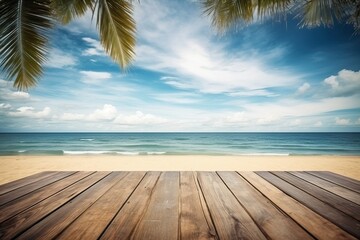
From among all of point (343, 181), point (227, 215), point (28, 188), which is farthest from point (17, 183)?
point (343, 181)

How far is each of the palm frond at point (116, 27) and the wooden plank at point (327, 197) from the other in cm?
295

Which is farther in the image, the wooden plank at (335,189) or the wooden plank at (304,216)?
the wooden plank at (335,189)

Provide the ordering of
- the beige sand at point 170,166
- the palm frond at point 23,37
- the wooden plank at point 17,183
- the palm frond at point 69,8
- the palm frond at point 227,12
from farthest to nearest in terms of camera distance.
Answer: the beige sand at point 170,166 → the palm frond at point 227,12 → the palm frond at point 69,8 → the palm frond at point 23,37 → the wooden plank at point 17,183

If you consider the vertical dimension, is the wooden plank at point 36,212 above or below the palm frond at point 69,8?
below

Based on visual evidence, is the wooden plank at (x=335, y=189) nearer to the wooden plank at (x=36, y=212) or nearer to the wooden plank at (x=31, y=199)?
the wooden plank at (x=36, y=212)

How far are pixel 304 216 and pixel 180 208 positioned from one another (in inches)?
29.1

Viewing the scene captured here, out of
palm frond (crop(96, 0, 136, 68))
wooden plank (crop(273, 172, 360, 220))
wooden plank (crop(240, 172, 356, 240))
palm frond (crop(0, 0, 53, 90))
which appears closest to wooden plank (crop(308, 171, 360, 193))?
wooden plank (crop(273, 172, 360, 220))

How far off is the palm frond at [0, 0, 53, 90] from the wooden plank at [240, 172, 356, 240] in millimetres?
3180

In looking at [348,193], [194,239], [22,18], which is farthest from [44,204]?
[22,18]

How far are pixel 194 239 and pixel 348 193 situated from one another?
1446 millimetres

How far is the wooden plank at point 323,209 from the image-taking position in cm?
110

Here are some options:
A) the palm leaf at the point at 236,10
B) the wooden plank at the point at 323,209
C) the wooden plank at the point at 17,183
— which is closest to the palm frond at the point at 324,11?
the palm leaf at the point at 236,10

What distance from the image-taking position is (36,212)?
128 cm

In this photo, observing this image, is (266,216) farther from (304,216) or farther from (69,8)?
(69,8)
